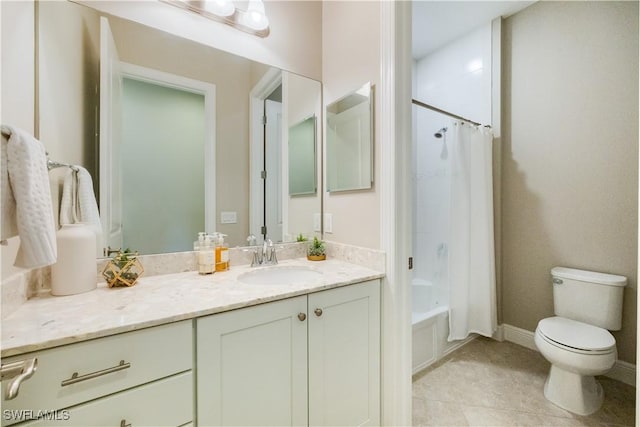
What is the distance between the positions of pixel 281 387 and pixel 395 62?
146 centimetres

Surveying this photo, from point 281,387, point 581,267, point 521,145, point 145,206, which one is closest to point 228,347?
point 281,387

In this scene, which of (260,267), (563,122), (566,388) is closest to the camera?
(260,267)

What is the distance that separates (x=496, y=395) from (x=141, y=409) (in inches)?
75.6

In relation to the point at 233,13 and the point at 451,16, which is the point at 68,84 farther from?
the point at 451,16

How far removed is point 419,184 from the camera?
2.52 meters

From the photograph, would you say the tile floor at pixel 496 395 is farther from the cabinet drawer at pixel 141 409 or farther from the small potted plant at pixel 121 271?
the small potted plant at pixel 121 271

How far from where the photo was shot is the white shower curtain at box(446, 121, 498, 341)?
214cm

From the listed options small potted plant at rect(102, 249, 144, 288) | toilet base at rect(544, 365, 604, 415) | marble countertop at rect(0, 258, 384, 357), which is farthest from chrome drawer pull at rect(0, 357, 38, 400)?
toilet base at rect(544, 365, 604, 415)

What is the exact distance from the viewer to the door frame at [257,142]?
5.03 ft

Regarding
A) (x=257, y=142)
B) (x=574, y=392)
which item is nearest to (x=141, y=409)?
(x=257, y=142)

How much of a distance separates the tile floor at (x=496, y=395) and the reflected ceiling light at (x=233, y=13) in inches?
92.3

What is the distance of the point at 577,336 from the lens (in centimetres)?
155

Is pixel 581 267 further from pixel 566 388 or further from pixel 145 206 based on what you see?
pixel 145 206

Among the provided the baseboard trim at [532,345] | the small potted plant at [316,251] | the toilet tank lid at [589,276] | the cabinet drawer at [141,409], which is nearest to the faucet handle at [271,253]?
the small potted plant at [316,251]
